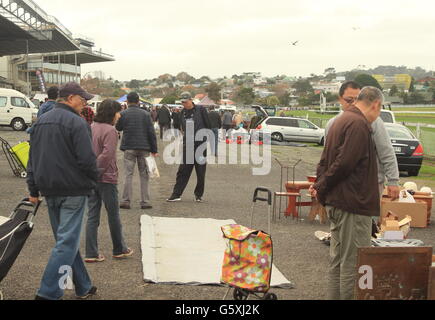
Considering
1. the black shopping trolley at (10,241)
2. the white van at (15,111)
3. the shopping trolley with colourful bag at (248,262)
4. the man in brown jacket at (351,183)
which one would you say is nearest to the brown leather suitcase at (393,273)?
the man in brown jacket at (351,183)

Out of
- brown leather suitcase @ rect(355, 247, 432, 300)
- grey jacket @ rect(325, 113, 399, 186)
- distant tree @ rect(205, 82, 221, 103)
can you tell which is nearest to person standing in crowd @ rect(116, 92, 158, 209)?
grey jacket @ rect(325, 113, 399, 186)

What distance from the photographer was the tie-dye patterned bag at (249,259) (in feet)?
16.8

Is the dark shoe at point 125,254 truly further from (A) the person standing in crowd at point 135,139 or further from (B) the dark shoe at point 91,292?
(A) the person standing in crowd at point 135,139

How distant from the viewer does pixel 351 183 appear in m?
5.07

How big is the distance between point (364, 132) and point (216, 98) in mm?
140358

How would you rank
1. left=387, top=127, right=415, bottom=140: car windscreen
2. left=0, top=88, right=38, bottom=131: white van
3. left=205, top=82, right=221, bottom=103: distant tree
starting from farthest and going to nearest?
1. left=205, top=82, right=221, bottom=103: distant tree
2. left=0, top=88, right=38, bottom=131: white van
3. left=387, top=127, right=415, bottom=140: car windscreen

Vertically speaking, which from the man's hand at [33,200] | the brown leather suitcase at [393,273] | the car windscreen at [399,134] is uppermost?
the man's hand at [33,200]

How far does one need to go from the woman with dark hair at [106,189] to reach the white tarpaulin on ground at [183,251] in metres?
0.46

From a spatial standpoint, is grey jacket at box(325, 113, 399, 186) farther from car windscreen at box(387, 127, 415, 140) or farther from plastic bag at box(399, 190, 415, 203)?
car windscreen at box(387, 127, 415, 140)

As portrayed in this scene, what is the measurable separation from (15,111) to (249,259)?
32.3m

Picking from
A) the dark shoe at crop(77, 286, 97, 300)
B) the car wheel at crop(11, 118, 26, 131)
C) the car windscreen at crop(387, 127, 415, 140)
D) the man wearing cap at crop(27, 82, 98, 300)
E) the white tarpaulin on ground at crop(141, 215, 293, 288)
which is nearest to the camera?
the man wearing cap at crop(27, 82, 98, 300)

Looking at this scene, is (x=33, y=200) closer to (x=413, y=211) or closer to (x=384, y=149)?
(x=384, y=149)

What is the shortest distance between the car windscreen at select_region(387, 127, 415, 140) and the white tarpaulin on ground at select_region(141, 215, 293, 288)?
11623mm

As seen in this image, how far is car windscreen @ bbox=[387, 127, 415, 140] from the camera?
19.5 m
